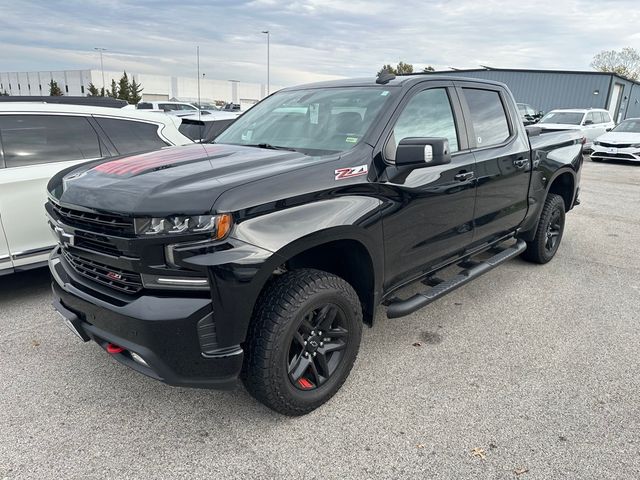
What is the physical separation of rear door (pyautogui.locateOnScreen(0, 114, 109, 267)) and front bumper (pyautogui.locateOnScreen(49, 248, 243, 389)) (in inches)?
83.2

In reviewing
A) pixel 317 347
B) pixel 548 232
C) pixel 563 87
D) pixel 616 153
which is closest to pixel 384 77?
pixel 317 347

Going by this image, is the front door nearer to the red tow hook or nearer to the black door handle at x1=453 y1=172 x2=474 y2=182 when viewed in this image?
the black door handle at x1=453 y1=172 x2=474 y2=182

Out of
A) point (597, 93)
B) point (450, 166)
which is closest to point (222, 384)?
point (450, 166)

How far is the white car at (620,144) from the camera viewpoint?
15117mm

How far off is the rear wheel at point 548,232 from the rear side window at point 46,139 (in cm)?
448

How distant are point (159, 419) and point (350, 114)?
222 cm

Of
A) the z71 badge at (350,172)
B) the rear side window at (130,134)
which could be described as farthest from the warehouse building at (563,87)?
the z71 badge at (350,172)

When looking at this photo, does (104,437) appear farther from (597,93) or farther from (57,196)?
(597,93)

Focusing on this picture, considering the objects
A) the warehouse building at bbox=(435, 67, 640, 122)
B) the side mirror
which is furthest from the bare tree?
the side mirror

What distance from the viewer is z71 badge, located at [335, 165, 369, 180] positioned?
2700 mm

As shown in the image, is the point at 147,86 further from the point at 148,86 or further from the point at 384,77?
the point at 384,77

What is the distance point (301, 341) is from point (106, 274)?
108 cm

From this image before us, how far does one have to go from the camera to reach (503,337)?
12.2 ft

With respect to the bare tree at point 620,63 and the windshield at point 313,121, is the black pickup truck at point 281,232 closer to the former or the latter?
the windshield at point 313,121
